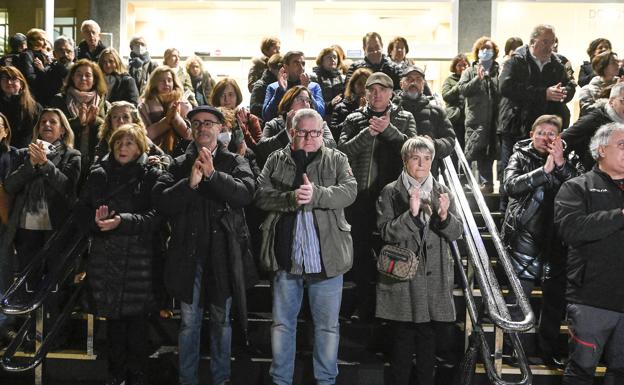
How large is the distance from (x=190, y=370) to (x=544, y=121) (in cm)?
323

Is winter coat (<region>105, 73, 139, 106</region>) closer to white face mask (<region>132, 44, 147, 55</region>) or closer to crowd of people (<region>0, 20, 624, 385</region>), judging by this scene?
white face mask (<region>132, 44, 147, 55</region>)

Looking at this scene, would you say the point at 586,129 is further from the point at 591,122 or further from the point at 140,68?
the point at 140,68

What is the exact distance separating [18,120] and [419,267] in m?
4.38

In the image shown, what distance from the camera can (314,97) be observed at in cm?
664

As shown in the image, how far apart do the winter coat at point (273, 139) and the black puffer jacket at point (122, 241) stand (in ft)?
3.58

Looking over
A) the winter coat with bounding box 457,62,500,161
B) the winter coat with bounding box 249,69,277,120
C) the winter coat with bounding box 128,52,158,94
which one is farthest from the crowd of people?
A: the winter coat with bounding box 128,52,158,94

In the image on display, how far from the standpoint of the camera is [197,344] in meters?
4.66

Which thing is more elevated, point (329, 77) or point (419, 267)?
point (329, 77)

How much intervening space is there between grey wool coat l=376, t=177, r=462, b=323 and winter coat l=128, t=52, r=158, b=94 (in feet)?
15.0

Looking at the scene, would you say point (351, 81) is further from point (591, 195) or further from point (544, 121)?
point (591, 195)

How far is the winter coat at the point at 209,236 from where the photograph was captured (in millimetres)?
4617

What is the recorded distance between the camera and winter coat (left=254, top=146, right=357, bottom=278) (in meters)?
4.64

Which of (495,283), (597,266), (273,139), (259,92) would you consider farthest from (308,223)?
(259,92)

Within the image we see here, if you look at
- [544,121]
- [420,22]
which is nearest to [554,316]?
[544,121]
